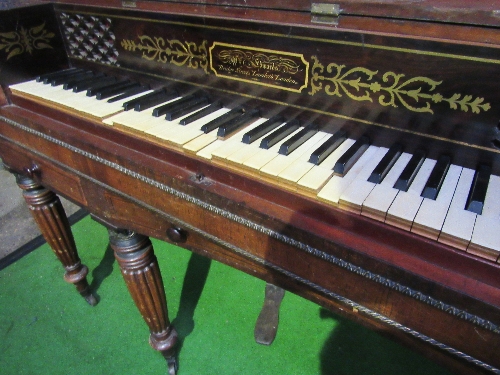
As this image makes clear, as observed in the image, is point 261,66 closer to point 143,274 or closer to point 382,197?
point 382,197

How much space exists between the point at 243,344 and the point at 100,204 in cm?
87

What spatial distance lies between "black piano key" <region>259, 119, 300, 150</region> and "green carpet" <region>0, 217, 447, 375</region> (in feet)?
3.42

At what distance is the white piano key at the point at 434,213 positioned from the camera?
2.01 ft

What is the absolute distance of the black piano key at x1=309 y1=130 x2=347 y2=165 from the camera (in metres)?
0.78

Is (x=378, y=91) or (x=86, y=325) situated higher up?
(x=378, y=91)

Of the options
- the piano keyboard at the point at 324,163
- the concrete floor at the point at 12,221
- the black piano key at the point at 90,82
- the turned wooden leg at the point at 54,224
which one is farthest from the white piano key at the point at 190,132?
the concrete floor at the point at 12,221

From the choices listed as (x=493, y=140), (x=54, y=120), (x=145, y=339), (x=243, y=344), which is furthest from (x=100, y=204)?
(x=493, y=140)

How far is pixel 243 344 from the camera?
1.60m

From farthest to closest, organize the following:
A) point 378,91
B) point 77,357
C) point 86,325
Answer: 1. point 86,325
2. point 77,357
3. point 378,91

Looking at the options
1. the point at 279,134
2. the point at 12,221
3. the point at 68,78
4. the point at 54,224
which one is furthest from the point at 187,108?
the point at 12,221

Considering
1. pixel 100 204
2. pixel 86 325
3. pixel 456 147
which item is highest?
pixel 456 147

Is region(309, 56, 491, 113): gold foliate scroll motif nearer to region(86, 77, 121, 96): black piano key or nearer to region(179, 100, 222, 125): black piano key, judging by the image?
region(179, 100, 222, 125): black piano key

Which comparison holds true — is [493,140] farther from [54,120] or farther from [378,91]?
[54,120]

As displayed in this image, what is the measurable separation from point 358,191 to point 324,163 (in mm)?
115
